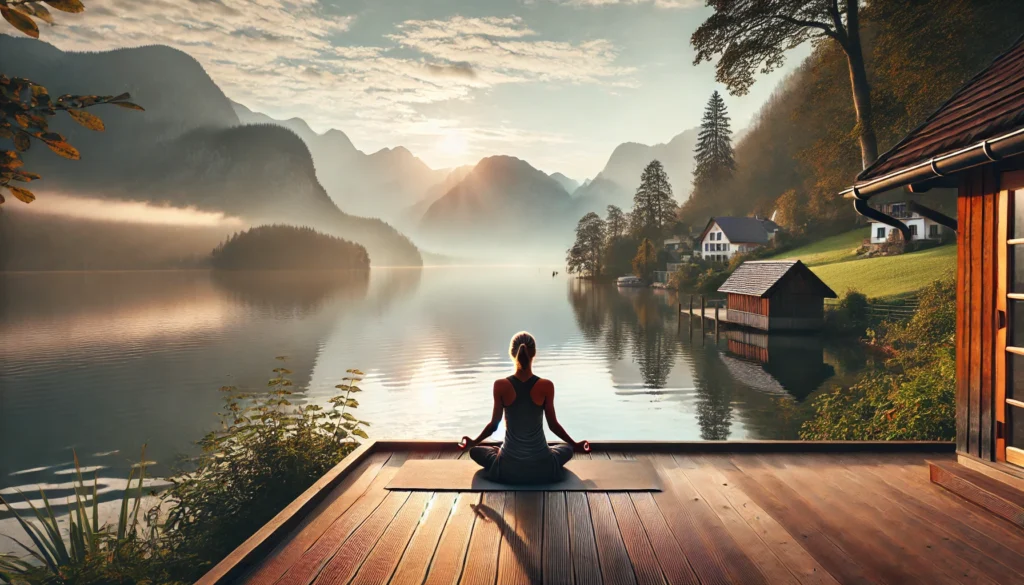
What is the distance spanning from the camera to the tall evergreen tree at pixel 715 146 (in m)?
102

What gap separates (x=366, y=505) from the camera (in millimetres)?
5355

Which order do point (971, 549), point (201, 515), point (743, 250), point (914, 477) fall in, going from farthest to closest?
point (743, 250), point (201, 515), point (914, 477), point (971, 549)

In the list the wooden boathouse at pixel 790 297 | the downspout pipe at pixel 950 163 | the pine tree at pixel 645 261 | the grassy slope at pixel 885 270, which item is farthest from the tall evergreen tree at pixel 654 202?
the downspout pipe at pixel 950 163

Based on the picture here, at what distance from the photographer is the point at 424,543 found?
179 inches

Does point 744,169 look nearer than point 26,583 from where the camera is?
No

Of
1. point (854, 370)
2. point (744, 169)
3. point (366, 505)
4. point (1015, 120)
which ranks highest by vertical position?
point (744, 169)

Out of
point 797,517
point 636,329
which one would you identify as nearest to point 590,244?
point 636,329

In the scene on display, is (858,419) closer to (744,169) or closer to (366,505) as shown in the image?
(366,505)

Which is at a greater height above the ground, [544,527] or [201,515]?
[544,527]

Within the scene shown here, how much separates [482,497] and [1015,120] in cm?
554

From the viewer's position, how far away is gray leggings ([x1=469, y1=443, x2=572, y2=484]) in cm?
583

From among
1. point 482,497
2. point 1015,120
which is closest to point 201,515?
point 482,497

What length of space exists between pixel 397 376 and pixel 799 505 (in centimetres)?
2477

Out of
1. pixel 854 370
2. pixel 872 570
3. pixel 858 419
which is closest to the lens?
pixel 872 570
